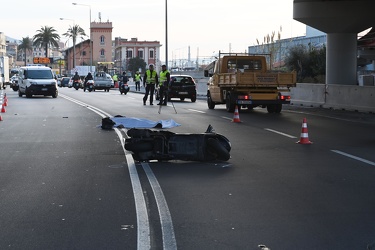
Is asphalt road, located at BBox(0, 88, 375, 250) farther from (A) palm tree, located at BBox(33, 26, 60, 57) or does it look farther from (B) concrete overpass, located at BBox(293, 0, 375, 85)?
(A) palm tree, located at BBox(33, 26, 60, 57)

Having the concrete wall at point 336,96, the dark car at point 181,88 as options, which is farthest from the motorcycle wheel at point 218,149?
the dark car at point 181,88

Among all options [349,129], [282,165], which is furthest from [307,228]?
[349,129]

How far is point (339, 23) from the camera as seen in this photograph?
33.0 metres

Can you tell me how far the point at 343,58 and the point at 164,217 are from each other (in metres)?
28.6

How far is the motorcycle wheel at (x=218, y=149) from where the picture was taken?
11.3m

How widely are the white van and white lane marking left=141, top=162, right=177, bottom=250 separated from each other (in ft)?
105

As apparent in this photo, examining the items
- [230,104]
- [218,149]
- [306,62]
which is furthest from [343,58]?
[218,149]

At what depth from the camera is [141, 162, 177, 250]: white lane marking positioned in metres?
6.20

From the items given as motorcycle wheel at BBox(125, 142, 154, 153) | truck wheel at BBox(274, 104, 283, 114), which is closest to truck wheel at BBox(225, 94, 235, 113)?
truck wheel at BBox(274, 104, 283, 114)

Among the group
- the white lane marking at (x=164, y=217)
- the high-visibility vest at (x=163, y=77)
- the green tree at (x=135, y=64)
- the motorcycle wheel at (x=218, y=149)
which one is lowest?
the white lane marking at (x=164, y=217)

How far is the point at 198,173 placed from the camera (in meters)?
10.4

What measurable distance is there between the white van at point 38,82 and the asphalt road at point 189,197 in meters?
26.1

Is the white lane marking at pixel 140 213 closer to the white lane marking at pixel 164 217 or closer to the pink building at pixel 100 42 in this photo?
the white lane marking at pixel 164 217

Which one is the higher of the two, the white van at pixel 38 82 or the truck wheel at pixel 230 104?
the white van at pixel 38 82
